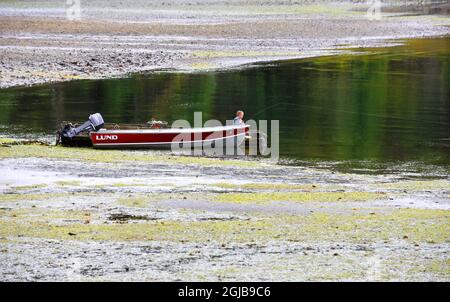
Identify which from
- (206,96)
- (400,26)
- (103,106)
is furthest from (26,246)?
(400,26)

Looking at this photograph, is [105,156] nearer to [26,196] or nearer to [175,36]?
[26,196]

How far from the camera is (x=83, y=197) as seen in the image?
25.4 metres

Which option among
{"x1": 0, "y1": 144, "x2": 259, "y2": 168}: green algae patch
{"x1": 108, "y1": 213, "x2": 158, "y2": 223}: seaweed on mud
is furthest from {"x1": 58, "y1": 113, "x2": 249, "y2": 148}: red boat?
{"x1": 108, "y1": 213, "x2": 158, "y2": 223}: seaweed on mud

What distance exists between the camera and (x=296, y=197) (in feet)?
84.3

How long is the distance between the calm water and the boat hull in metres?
2.05

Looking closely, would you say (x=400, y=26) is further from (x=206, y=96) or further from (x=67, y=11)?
(x=206, y=96)

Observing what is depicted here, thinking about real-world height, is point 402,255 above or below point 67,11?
below

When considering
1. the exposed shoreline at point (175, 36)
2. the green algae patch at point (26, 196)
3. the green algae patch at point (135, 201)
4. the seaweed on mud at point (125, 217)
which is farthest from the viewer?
the exposed shoreline at point (175, 36)

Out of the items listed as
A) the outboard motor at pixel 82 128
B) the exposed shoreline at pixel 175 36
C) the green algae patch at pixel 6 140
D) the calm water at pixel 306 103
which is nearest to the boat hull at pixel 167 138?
the outboard motor at pixel 82 128

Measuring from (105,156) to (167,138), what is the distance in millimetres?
3077

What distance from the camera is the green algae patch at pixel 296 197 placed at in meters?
25.3

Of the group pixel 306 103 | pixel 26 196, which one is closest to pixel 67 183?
pixel 26 196

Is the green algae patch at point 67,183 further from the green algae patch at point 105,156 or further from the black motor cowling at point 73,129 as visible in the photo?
the black motor cowling at point 73,129
